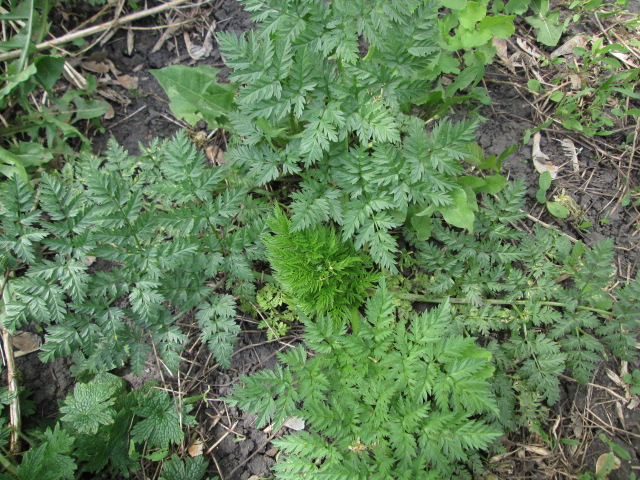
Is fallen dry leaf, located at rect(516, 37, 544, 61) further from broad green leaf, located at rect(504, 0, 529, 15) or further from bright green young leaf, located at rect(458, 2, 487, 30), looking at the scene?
bright green young leaf, located at rect(458, 2, 487, 30)

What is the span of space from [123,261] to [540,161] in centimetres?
285

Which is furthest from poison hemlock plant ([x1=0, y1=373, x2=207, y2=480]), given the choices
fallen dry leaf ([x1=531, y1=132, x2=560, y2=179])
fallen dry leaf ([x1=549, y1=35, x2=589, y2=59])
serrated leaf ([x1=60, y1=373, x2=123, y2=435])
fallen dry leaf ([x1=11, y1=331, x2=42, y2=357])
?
fallen dry leaf ([x1=549, y1=35, x2=589, y2=59])

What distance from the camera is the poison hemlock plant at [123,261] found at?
2.28 m

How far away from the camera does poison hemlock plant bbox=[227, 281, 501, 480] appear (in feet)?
6.95

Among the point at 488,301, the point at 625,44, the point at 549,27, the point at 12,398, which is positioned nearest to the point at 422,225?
the point at 488,301

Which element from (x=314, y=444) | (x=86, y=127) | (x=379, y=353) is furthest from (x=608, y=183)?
(x=86, y=127)

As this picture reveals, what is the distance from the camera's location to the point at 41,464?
2.37m

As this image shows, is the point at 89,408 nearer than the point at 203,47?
Yes

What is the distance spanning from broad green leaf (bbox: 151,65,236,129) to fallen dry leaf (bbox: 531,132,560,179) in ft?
7.17

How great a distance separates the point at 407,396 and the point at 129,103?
302cm

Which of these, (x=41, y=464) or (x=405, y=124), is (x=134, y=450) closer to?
(x=41, y=464)

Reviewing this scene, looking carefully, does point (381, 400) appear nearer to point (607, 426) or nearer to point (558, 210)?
point (607, 426)

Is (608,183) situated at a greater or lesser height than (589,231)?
greater

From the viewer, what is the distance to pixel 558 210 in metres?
3.04
